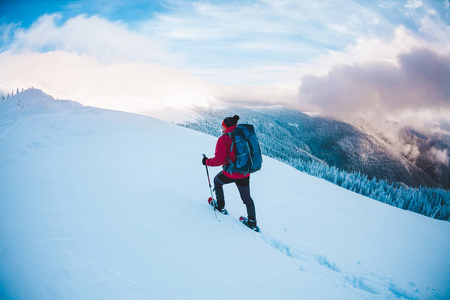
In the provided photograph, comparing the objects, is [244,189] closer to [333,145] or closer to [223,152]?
[223,152]

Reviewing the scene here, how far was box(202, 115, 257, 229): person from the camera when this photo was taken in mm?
3902

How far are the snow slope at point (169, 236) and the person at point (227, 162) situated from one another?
394 mm

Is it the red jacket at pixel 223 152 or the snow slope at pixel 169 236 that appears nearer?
the snow slope at pixel 169 236

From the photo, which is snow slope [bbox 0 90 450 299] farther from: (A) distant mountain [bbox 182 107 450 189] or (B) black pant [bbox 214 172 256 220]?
(A) distant mountain [bbox 182 107 450 189]

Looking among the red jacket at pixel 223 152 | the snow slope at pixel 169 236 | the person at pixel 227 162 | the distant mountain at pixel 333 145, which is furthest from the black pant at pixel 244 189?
the distant mountain at pixel 333 145

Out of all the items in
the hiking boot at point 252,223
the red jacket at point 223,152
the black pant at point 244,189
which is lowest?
the hiking boot at point 252,223

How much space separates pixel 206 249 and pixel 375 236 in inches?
208

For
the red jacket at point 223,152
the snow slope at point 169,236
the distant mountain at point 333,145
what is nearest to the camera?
the snow slope at point 169,236

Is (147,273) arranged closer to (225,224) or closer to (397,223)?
(225,224)

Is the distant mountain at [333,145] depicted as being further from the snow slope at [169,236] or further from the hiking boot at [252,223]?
the hiking boot at [252,223]

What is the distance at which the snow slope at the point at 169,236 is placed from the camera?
2445 millimetres

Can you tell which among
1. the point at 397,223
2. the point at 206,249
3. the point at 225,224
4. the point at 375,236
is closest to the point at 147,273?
the point at 206,249

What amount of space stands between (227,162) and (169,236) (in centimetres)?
177

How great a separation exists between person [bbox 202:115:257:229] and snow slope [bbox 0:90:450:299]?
15.5 inches
